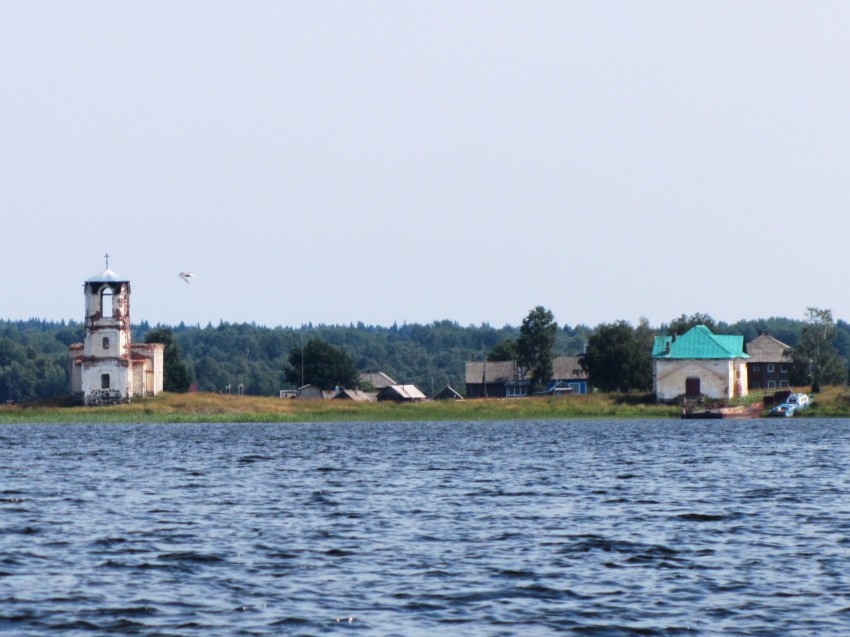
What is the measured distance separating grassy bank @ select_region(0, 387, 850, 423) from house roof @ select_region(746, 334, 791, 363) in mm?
32655

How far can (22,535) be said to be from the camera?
105 feet

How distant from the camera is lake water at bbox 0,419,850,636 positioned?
2250 centimetres

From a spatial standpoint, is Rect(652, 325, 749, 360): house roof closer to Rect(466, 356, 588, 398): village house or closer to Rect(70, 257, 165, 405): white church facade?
Rect(466, 356, 588, 398): village house

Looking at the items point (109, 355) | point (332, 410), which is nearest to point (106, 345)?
point (109, 355)

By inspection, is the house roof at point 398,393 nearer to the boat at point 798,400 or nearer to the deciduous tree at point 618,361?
the deciduous tree at point 618,361

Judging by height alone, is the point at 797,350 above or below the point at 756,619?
above

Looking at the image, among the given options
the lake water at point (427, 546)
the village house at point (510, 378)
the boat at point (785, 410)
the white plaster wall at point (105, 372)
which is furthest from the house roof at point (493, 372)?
the lake water at point (427, 546)

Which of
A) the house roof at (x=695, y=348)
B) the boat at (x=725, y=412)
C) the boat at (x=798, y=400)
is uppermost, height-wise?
the house roof at (x=695, y=348)

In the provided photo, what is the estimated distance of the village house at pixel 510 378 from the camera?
161625 mm

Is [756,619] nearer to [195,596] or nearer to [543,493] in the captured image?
[195,596]

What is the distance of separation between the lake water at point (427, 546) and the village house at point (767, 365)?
98.9m

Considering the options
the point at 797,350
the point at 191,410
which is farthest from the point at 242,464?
the point at 797,350

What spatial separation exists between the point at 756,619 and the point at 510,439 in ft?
200

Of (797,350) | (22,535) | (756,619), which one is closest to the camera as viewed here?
(756,619)
